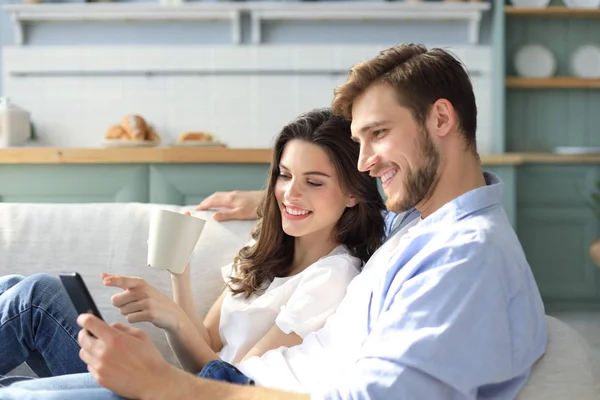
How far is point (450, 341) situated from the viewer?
1104 millimetres

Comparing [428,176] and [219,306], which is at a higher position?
[428,176]

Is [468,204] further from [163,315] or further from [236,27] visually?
[236,27]

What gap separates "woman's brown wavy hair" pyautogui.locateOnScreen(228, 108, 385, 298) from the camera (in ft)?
5.99

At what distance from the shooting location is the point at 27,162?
10.1 ft

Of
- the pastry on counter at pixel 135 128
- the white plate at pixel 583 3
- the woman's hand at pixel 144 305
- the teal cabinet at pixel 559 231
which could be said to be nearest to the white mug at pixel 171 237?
the woman's hand at pixel 144 305

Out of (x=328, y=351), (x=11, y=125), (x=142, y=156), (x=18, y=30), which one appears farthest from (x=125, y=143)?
(x=328, y=351)

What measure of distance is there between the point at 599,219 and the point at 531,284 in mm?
3765

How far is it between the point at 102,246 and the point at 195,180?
1.01 metres

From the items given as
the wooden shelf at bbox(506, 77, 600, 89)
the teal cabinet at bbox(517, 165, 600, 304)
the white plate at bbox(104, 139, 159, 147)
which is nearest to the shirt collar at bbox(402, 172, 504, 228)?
the white plate at bbox(104, 139, 159, 147)

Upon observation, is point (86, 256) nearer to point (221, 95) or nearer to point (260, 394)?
point (260, 394)

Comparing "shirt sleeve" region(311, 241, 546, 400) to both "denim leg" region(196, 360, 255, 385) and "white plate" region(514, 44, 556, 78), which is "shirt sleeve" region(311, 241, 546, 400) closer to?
"denim leg" region(196, 360, 255, 385)

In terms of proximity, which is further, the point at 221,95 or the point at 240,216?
the point at 221,95

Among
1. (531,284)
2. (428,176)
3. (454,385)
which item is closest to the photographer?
(454,385)

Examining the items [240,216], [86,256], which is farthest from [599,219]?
[86,256]
